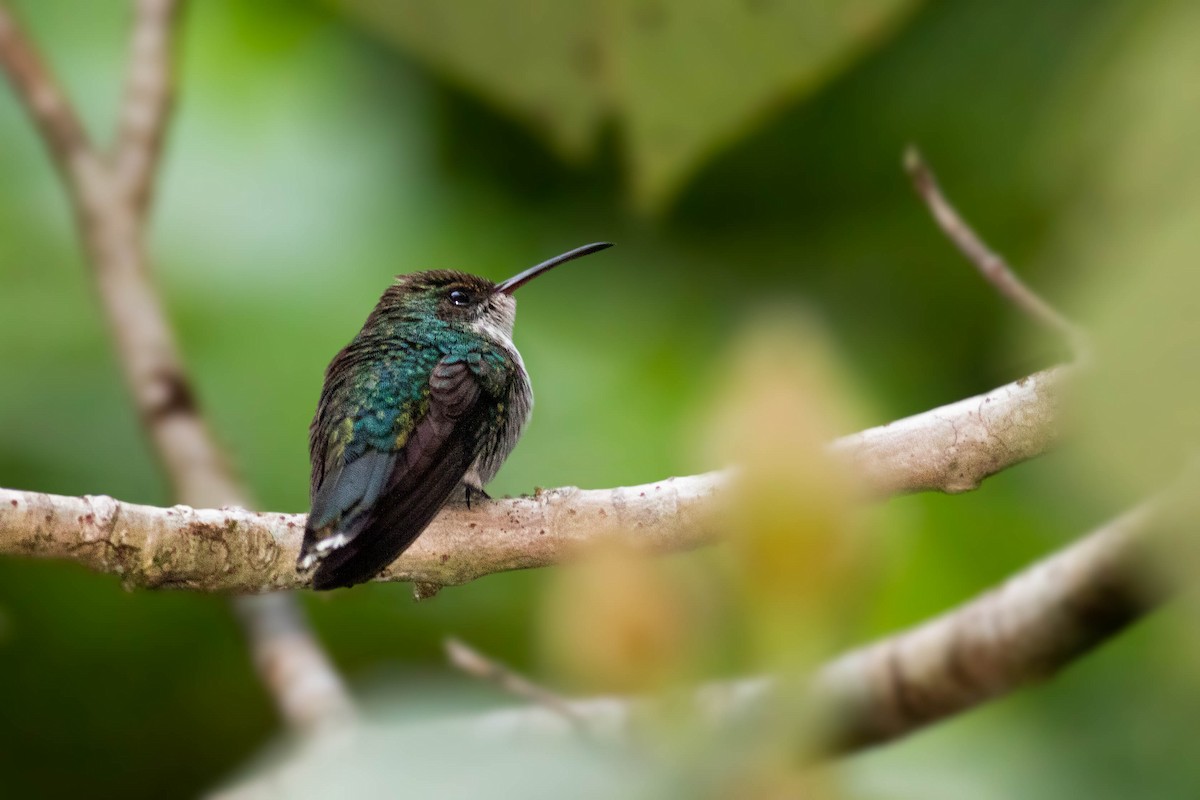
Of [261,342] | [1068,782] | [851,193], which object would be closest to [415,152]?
[261,342]

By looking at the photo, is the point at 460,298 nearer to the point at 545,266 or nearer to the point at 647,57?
the point at 545,266

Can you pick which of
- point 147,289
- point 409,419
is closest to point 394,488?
point 409,419

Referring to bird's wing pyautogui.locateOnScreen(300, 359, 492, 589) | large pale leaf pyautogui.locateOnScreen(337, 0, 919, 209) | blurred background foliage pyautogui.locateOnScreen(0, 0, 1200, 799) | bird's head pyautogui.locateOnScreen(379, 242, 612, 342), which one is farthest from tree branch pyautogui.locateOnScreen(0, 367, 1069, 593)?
bird's head pyautogui.locateOnScreen(379, 242, 612, 342)

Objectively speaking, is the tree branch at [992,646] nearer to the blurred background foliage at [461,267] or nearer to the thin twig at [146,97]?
the blurred background foliage at [461,267]

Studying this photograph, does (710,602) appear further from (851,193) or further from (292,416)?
(292,416)

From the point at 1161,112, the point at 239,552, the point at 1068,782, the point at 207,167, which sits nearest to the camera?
the point at 1161,112

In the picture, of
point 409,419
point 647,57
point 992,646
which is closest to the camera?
point 647,57

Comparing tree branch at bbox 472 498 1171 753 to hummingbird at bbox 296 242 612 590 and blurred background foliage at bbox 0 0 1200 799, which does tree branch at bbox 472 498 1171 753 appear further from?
blurred background foliage at bbox 0 0 1200 799

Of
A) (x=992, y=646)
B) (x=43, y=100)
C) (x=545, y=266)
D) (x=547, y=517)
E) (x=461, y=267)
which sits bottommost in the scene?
(x=992, y=646)
